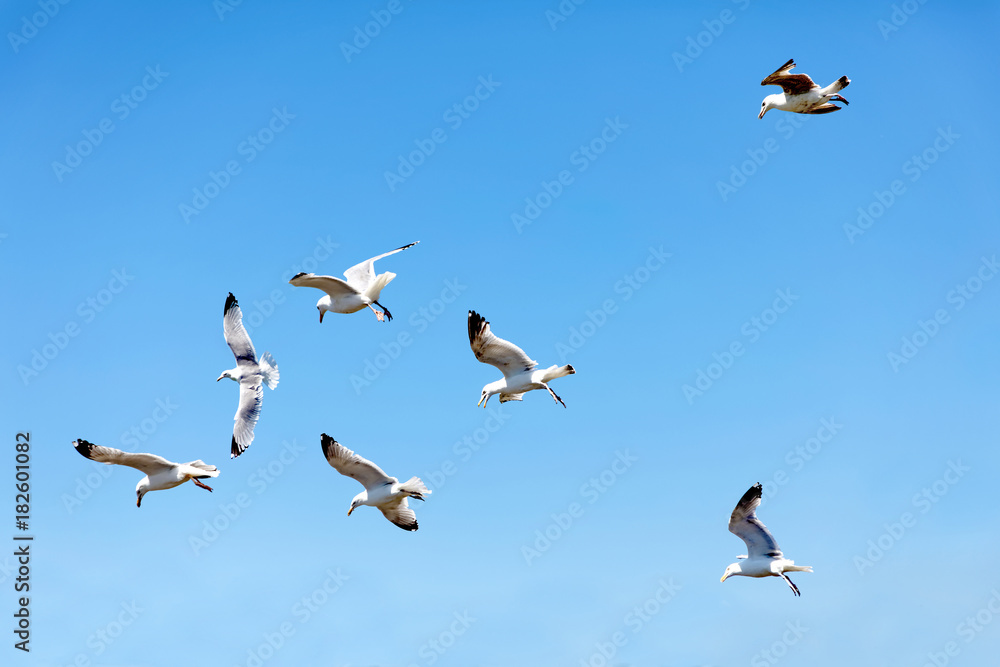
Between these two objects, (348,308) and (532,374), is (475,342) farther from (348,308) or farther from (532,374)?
(348,308)

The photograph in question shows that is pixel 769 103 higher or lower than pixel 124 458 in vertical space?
higher

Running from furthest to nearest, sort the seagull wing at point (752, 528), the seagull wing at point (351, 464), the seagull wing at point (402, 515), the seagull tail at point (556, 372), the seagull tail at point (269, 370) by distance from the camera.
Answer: the seagull tail at point (269, 370), the seagull wing at point (402, 515), the seagull wing at point (752, 528), the seagull wing at point (351, 464), the seagull tail at point (556, 372)

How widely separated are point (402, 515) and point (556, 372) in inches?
182

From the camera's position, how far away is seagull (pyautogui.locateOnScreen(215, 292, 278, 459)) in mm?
21531

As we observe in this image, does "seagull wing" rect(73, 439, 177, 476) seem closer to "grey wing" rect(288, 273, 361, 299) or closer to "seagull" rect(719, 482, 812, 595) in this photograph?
"grey wing" rect(288, 273, 361, 299)

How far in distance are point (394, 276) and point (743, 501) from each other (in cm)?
750

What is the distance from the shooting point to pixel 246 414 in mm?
21953

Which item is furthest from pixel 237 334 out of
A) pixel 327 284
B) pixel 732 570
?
pixel 732 570

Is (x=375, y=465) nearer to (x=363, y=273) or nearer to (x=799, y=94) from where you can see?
(x=363, y=273)

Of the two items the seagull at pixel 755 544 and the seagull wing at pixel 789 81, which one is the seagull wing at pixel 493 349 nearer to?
the seagull at pixel 755 544

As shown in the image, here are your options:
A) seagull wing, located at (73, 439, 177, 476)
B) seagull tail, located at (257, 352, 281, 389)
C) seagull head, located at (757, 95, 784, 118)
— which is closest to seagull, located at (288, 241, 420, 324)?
seagull tail, located at (257, 352, 281, 389)

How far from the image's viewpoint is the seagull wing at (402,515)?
21112mm

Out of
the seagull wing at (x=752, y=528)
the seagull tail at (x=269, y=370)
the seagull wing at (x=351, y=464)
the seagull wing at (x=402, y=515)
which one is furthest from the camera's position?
the seagull tail at (x=269, y=370)

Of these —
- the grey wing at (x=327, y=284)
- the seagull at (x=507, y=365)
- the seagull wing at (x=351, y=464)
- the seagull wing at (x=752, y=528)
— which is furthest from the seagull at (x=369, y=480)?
the seagull wing at (x=752, y=528)
